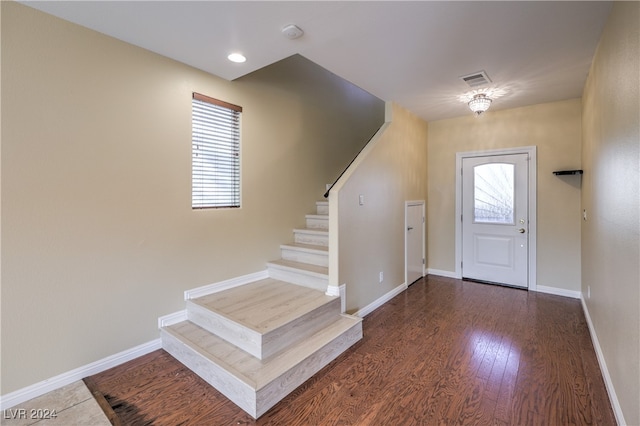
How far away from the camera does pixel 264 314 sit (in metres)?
2.46

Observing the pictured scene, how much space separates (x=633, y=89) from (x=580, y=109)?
2.93 metres

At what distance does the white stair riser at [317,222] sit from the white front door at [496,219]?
7.84 feet

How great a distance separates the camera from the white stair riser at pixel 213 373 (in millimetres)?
1859

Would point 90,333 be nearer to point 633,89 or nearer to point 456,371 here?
point 456,371

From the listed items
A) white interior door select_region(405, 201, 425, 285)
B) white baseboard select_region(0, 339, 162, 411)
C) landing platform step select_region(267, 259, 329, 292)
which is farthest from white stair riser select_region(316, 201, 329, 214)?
white baseboard select_region(0, 339, 162, 411)

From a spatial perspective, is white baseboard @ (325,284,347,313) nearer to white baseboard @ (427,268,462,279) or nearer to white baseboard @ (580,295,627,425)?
white baseboard @ (580,295,627,425)

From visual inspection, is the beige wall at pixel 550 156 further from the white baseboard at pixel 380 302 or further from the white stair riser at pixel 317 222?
the white stair riser at pixel 317 222

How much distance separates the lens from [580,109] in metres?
3.77

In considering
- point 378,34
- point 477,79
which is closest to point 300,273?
point 378,34

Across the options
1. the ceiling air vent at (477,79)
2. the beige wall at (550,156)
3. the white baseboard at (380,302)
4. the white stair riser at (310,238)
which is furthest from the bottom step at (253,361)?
the beige wall at (550,156)

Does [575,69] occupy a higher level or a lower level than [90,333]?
higher

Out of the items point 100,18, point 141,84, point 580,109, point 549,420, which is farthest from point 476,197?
point 100,18

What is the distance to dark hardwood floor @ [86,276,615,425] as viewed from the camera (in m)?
1.83

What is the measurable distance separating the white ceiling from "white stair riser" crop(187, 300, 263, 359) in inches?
88.3
